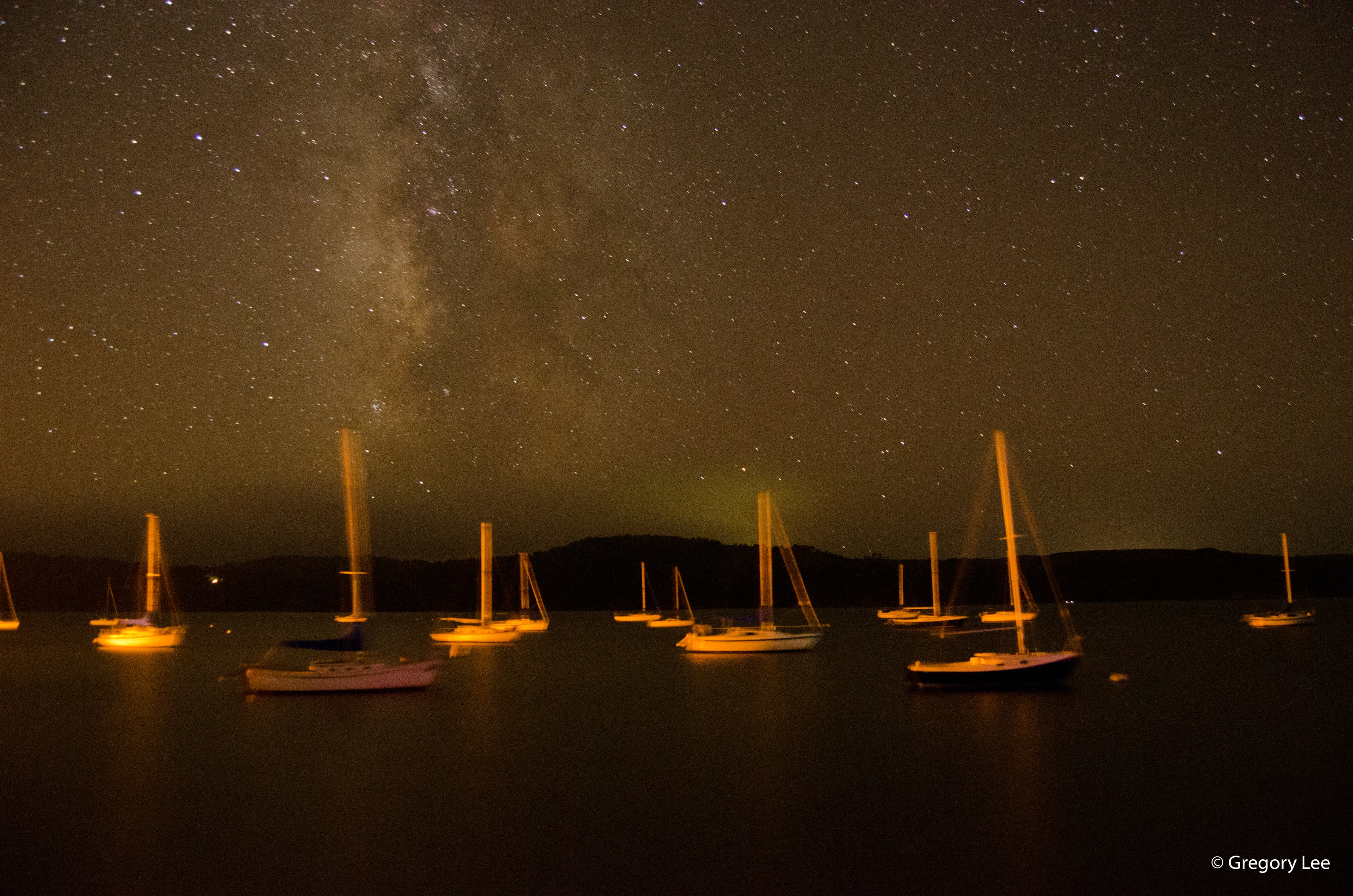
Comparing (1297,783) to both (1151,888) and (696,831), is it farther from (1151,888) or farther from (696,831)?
(696,831)

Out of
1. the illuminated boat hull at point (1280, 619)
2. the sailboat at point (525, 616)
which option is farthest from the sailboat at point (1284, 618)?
the sailboat at point (525, 616)

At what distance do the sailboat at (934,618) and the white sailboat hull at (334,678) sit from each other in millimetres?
50954

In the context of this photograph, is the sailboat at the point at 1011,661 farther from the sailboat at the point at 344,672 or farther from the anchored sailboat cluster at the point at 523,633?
the sailboat at the point at 344,672

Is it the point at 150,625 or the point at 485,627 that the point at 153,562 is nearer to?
the point at 150,625

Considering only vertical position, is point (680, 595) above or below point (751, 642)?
below

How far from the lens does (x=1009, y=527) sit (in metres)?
33.9

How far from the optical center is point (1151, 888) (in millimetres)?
13398

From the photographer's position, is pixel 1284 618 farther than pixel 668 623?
No

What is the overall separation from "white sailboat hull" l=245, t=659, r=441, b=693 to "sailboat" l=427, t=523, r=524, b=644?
96.4 feet

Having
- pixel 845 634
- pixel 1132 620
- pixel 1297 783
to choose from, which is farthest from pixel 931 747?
pixel 1132 620

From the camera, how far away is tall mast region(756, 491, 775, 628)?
190ft

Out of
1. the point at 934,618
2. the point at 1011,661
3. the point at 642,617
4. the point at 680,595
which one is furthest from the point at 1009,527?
the point at 680,595

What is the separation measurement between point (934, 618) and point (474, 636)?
4229cm

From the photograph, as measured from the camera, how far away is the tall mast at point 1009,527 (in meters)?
33.6
